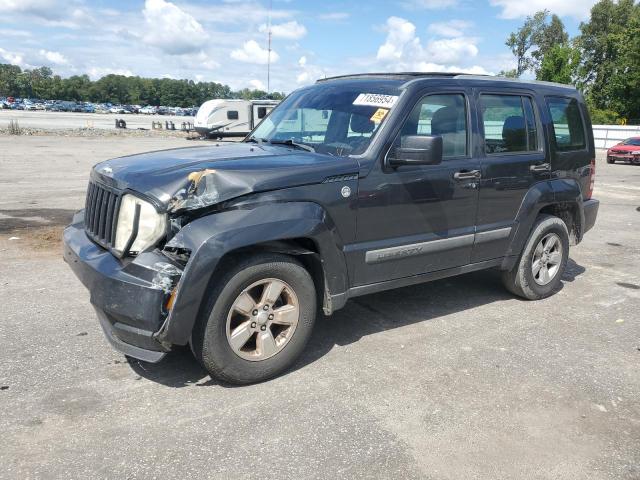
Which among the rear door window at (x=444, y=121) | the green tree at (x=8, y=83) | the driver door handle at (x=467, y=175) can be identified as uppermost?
the green tree at (x=8, y=83)

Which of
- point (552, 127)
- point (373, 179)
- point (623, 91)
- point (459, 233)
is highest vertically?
point (623, 91)

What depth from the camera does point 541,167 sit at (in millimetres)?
5117

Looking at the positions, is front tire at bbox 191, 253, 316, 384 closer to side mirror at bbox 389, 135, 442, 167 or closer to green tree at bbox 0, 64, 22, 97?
side mirror at bbox 389, 135, 442, 167

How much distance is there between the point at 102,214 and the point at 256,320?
4.19 feet

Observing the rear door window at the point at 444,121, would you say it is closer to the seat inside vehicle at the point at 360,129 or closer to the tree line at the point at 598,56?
the seat inside vehicle at the point at 360,129

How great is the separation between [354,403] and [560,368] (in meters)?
1.65

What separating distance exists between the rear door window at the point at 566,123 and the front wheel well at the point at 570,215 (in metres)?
0.57

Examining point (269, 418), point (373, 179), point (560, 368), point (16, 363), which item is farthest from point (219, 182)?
point (560, 368)

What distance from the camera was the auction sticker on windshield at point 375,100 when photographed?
413 cm

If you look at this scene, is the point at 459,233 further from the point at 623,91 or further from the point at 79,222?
the point at 623,91

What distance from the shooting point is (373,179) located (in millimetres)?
3902

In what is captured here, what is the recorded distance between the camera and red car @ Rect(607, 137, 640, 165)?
2589 cm

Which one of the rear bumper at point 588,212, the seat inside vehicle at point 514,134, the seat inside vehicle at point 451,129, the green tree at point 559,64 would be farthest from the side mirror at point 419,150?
the green tree at point 559,64

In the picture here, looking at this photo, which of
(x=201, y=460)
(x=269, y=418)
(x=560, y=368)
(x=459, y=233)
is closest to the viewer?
(x=201, y=460)
